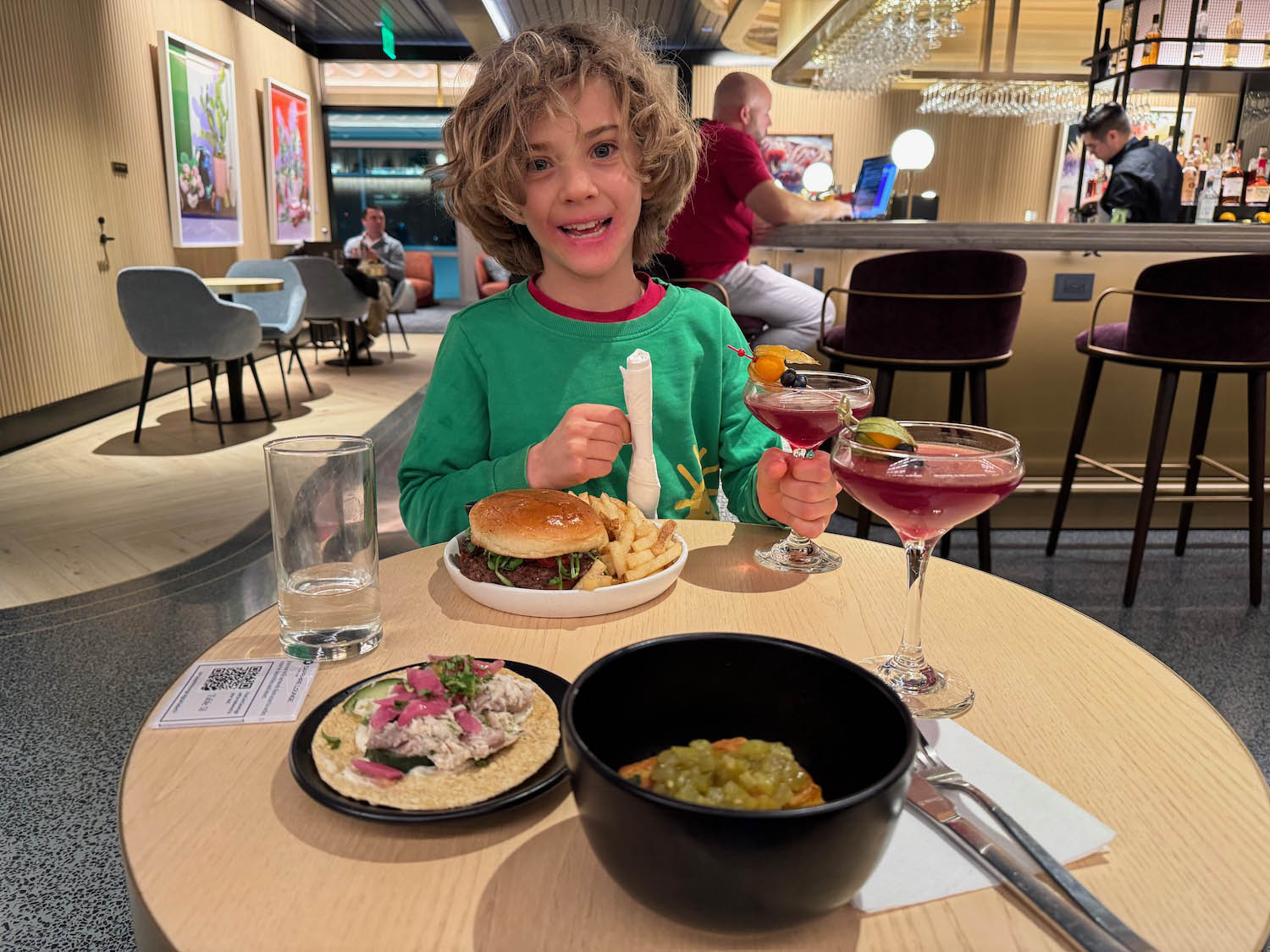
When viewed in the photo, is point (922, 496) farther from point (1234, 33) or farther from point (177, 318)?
point (1234, 33)

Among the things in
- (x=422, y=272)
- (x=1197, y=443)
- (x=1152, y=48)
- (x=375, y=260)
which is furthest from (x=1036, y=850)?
(x=422, y=272)

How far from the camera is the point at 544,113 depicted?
1194 mm

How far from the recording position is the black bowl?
1.24 feet

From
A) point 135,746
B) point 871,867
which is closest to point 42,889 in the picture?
point 135,746

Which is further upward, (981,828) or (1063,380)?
(981,828)

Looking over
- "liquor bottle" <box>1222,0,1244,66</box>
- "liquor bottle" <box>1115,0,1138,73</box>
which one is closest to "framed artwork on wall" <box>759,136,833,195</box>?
"liquor bottle" <box>1115,0,1138,73</box>

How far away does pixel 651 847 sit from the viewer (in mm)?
394

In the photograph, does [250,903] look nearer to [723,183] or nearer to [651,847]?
[651,847]

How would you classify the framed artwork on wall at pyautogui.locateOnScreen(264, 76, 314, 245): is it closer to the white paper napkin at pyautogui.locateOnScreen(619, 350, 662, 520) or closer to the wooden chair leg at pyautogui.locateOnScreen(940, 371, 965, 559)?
the wooden chair leg at pyautogui.locateOnScreen(940, 371, 965, 559)

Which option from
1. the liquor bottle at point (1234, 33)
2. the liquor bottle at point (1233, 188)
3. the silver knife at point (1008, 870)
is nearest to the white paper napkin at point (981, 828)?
the silver knife at point (1008, 870)

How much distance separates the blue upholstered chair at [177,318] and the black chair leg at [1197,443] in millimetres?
4716

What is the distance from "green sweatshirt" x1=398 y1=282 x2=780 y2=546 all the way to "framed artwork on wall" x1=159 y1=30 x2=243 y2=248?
22.1 ft

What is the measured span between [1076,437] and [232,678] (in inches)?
121

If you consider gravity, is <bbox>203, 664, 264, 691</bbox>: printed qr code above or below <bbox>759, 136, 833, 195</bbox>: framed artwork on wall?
below
